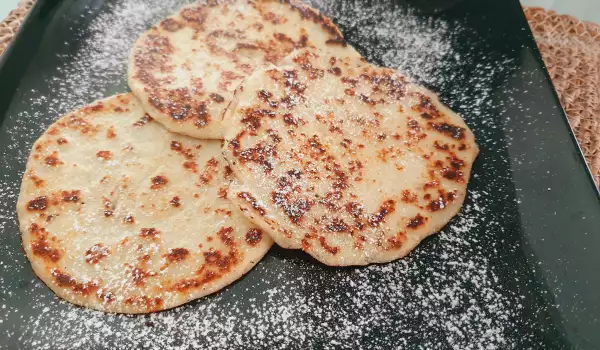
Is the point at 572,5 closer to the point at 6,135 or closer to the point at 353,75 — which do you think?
the point at 353,75

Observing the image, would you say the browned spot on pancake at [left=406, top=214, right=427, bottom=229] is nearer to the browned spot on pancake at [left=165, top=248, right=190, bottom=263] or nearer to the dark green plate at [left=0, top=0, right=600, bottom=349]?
the dark green plate at [left=0, top=0, right=600, bottom=349]

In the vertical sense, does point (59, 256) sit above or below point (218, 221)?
below

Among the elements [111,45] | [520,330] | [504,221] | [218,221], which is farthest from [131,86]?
[520,330]

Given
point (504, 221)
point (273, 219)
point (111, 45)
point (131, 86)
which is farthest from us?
point (111, 45)

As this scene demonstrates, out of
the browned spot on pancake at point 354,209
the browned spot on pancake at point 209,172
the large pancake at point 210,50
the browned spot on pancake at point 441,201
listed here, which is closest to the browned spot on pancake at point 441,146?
the browned spot on pancake at point 441,201

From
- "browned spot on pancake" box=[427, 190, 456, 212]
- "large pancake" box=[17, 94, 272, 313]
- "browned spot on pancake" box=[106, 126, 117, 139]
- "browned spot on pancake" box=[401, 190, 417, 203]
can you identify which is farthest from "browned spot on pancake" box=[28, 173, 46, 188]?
"browned spot on pancake" box=[427, 190, 456, 212]

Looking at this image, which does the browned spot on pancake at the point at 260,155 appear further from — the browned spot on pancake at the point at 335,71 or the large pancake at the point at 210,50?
the browned spot on pancake at the point at 335,71

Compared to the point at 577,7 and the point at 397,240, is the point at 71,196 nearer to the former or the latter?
the point at 397,240
